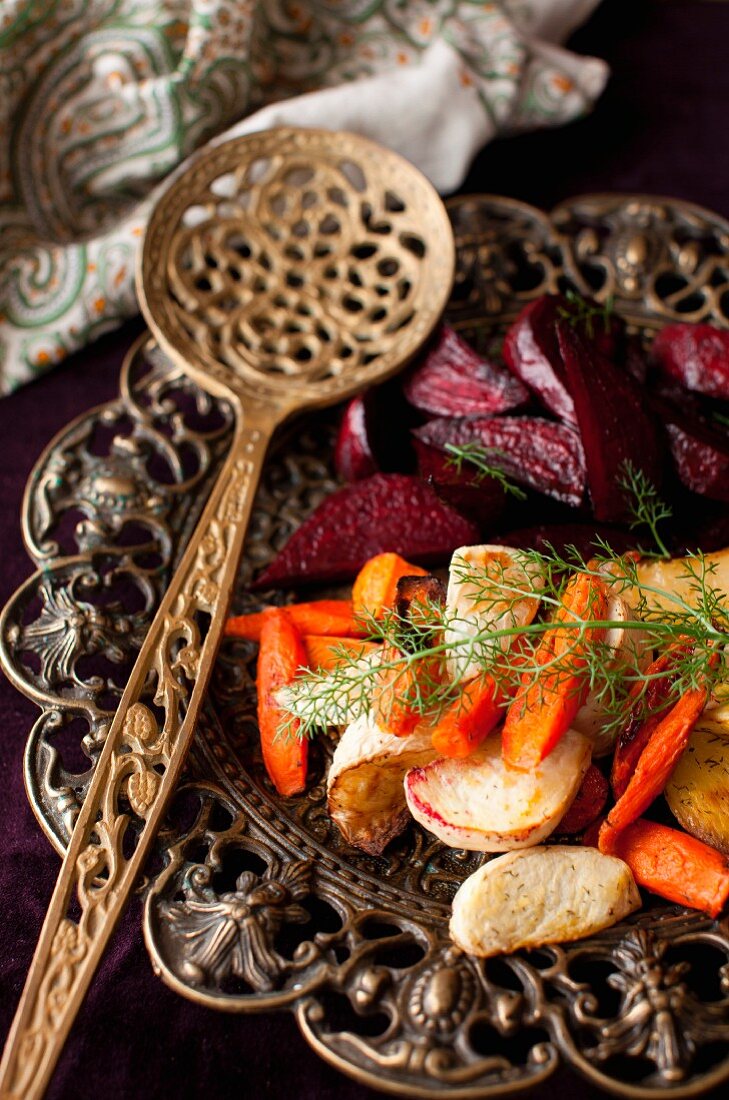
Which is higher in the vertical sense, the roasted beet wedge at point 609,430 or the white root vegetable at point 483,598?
the white root vegetable at point 483,598

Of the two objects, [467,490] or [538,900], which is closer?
[538,900]

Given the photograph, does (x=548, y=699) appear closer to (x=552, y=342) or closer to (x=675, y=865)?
(x=675, y=865)

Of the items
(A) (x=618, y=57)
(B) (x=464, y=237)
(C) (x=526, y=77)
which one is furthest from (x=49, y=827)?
(A) (x=618, y=57)

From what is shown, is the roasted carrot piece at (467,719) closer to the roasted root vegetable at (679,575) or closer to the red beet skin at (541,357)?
the roasted root vegetable at (679,575)

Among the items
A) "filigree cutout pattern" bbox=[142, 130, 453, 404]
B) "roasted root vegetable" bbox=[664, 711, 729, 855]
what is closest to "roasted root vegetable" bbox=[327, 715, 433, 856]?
"roasted root vegetable" bbox=[664, 711, 729, 855]

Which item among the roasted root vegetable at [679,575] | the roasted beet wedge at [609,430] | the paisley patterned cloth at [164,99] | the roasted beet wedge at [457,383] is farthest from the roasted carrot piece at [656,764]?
the paisley patterned cloth at [164,99]

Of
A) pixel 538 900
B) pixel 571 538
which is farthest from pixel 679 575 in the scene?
pixel 538 900

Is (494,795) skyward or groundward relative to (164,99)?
groundward

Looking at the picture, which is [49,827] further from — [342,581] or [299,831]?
[342,581]
